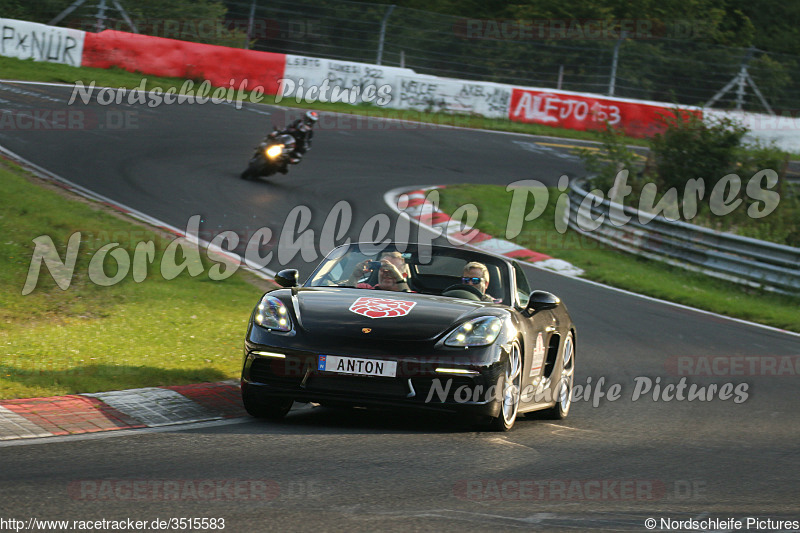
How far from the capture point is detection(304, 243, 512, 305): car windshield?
25.5 feet

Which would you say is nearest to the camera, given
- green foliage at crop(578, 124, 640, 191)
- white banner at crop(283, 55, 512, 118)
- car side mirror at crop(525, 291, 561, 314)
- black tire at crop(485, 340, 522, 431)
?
black tire at crop(485, 340, 522, 431)

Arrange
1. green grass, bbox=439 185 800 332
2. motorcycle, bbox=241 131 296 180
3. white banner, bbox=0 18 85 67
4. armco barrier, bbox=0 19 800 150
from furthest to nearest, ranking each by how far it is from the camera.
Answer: armco barrier, bbox=0 19 800 150 < white banner, bbox=0 18 85 67 < motorcycle, bbox=241 131 296 180 < green grass, bbox=439 185 800 332

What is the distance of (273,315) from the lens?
6.86 meters

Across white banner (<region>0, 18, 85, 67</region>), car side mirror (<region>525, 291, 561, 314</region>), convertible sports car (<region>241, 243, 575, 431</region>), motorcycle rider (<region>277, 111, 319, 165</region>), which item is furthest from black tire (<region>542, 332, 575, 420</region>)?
white banner (<region>0, 18, 85, 67</region>)

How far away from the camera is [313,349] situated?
6477 mm

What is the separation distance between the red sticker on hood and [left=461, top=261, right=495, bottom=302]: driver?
2.85 ft

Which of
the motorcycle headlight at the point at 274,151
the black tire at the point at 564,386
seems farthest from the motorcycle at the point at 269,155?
the black tire at the point at 564,386

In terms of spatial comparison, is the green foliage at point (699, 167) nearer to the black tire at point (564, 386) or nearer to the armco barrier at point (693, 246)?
the armco barrier at point (693, 246)

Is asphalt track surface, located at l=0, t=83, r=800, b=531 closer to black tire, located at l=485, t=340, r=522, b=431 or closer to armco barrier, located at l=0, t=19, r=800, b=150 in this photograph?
black tire, located at l=485, t=340, r=522, b=431

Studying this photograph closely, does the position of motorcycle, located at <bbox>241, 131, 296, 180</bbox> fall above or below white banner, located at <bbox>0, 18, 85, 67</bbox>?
below

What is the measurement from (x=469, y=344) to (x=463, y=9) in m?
40.3

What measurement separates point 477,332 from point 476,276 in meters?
1.17

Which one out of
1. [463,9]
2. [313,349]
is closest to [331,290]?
[313,349]

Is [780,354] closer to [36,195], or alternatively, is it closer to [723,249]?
[723,249]
